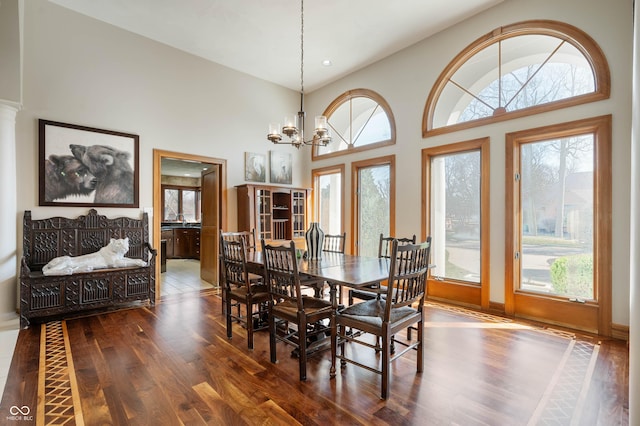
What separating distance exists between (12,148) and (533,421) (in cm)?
550

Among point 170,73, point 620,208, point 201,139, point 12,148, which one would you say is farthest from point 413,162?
point 12,148

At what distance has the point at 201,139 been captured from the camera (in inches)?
206

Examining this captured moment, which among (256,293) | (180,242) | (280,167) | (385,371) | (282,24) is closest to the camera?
(385,371)

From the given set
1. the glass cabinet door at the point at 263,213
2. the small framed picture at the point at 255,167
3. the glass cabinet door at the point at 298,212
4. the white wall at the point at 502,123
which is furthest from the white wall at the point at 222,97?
the glass cabinet door at the point at 298,212

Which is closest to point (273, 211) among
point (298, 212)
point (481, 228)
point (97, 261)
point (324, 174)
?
point (298, 212)

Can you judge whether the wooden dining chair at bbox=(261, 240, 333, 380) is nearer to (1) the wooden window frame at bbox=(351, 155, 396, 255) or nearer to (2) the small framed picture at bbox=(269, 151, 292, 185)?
(1) the wooden window frame at bbox=(351, 155, 396, 255)

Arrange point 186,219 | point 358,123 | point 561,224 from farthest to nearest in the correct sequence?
point 186,219
point 358,123
point 561,224

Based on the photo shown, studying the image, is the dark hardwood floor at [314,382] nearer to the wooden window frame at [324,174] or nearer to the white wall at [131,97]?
the white wall at [131,97]

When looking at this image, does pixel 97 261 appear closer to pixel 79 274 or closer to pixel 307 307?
pixel 79 274

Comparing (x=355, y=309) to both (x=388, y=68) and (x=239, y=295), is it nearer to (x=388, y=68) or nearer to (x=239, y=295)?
(x=239, y=295)

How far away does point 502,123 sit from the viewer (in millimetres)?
3900

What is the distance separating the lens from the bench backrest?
3.78 m

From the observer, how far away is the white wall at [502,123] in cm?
307

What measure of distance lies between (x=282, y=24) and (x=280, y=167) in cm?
263
